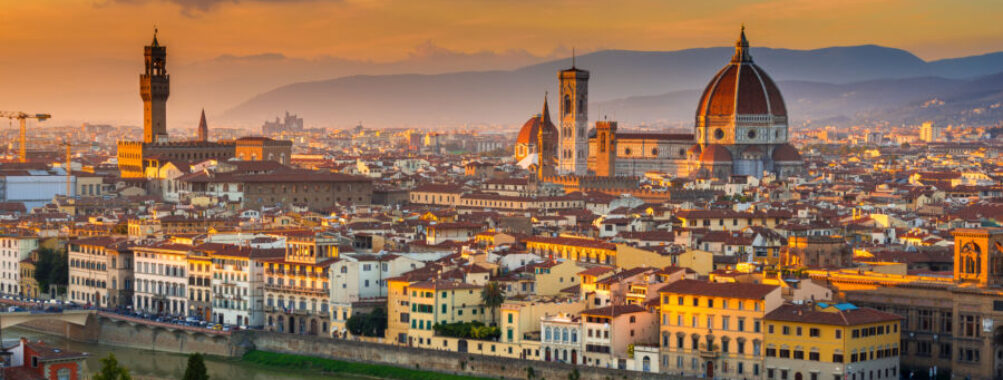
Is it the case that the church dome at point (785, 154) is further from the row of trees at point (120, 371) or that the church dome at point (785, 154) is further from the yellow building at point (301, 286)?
the row of trees at point (120, 371)

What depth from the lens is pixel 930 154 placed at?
183 m

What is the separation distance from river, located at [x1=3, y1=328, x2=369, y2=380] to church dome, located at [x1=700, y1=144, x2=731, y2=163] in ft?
224

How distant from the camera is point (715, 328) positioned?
39.4 meters

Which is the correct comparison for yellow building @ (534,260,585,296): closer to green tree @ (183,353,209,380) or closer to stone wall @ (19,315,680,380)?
stone wall @ (19,315,680,380)

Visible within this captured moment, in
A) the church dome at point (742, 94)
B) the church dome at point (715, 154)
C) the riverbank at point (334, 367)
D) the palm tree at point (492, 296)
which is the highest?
the church dome at point (742, 94)

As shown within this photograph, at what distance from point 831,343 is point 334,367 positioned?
13.4 meters

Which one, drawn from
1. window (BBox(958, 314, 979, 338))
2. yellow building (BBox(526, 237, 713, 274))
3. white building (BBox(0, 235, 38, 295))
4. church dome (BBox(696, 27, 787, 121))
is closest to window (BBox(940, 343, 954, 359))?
window (BBox(958, 314, 979, 338))

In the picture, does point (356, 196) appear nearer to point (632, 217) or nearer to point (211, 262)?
point (632, 217)

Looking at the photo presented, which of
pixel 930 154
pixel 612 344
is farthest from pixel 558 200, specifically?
pixel 930 154

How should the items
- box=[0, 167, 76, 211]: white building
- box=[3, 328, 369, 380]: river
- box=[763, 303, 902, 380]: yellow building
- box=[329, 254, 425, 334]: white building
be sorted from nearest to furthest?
box=[763, 303, 902, 380]: yellow building
box=[3, 328, 369, 380]: river
box=[329, 254, 425, 334]: white building
box=[0, 167, 76, 211]: white building

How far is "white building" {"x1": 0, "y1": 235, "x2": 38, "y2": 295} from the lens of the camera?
197 ft

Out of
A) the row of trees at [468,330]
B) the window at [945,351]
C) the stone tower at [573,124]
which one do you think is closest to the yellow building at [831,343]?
the window at [945,351]

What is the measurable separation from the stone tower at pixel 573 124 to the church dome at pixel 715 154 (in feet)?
30.0

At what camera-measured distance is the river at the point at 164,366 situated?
45375mm
